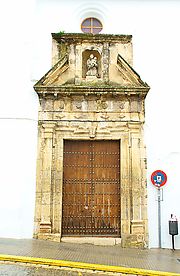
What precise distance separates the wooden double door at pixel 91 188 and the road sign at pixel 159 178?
0.83 metres

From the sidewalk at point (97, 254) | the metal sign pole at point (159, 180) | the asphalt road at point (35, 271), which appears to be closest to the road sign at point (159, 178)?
the metal sign pole at point (159, 180)

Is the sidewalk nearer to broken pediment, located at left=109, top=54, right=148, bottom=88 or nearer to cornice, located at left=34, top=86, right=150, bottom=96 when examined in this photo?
cornice, located at left=34, top=86, right=150, bottom=96

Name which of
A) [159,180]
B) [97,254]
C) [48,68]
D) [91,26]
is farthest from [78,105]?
[97,254]

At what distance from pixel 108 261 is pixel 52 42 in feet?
17.3

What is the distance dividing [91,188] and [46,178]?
3.51ft

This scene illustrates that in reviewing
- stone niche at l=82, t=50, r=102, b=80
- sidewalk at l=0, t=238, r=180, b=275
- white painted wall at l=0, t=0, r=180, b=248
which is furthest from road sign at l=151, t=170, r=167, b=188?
stone niche at l=82, t=50, r=102, b=80

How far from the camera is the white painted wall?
7.15m

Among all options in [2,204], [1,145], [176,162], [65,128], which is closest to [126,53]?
[65,128]

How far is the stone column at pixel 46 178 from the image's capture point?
706 cm

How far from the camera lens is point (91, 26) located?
8297 millimetres

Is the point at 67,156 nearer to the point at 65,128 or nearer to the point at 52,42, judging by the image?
the point at 65,128

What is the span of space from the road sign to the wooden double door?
833 mm

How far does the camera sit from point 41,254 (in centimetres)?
557

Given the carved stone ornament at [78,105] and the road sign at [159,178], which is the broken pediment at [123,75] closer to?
the carved stone ornament at [78,105]
